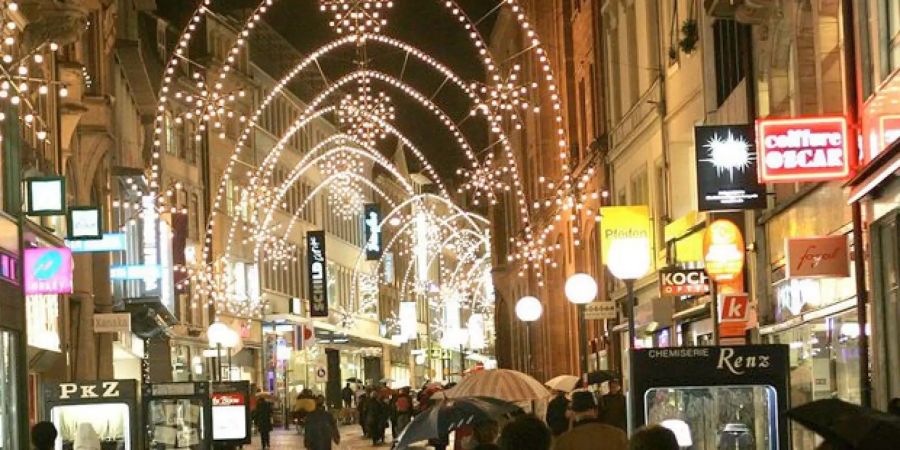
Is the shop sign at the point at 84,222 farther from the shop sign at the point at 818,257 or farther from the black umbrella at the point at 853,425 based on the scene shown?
the black umbrella at the point at 853,425

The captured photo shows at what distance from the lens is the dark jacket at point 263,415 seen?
50116mm

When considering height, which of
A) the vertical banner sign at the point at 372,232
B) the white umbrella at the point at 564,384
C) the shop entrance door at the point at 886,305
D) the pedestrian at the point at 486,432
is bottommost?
the pedestrian at the point at 486,432

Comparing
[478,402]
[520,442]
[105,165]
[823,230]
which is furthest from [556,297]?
[520,442]

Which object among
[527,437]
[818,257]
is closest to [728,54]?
[818,257]

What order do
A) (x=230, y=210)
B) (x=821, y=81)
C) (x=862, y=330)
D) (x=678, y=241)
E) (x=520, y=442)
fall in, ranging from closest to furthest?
(x=520, y=442), (x=862, y=330), (x=821, y=81), (x=678, y=241), (x=230, y=210)

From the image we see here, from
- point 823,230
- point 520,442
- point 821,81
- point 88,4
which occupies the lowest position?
point 520,442

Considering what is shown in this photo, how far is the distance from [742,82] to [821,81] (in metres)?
4.91

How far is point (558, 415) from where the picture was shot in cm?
2347

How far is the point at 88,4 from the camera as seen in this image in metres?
44.2

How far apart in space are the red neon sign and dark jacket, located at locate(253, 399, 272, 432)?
31097mm

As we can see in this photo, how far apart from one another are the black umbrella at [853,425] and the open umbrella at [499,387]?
12080 millimetres

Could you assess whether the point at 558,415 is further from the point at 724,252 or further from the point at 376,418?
the point at 376,418

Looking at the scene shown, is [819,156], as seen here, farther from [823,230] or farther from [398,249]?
[398,249]

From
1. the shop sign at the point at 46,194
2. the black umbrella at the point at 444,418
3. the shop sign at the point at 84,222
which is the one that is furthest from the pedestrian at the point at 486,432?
the shop sign at the point at 84,222
